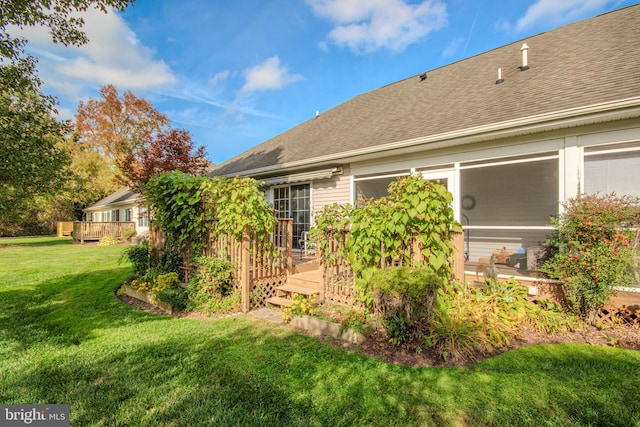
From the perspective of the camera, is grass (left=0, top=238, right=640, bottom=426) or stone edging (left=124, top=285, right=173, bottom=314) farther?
stone edging (left=124, top=285, right=173, bottom=314)

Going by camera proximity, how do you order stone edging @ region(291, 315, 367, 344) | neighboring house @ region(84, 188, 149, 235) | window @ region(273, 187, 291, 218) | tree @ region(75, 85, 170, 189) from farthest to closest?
1. tree @ region(75, 85, 170, 189)
2. neighboring house @ region(84, 188, 149, 235)
3. window @ region(273, 187, 291, 218)
4. stone edging @ region(291, 315, 367, 344)

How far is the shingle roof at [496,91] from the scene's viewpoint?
4973 mm

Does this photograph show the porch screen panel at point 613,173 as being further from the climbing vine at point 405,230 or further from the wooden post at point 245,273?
the wooden post at point 245,273

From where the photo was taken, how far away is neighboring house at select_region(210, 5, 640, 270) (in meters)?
4.57

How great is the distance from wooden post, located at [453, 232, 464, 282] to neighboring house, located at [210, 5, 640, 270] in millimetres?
1672

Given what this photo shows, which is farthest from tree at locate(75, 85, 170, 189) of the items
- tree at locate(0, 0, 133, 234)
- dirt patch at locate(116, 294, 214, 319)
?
dirt patch at locate(116, 294, 214, 319)

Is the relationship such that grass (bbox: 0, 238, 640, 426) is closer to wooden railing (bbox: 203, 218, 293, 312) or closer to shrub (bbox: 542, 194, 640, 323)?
shrub (bbox: 542, 194, 640, 323)

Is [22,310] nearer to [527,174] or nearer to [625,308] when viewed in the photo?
[625,308]

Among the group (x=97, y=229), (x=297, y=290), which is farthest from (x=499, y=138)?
(x=97, y=229)

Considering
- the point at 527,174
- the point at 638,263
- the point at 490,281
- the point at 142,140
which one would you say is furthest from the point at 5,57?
the point at 142,140

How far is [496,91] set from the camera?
643 centimetres

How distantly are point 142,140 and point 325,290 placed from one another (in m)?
32.9

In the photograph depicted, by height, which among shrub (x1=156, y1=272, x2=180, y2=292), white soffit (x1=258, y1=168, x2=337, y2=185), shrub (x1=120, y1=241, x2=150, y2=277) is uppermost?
white soffit (x1=258, y1=168, x2=337, y2=185)

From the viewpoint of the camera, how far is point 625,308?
4.09 metres
